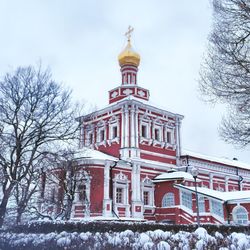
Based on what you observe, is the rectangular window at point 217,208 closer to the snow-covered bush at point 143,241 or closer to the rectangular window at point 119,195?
the rectangular window at point 119,195

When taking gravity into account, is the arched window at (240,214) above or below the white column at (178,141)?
below

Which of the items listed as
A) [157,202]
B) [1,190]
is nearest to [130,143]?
[157,202]

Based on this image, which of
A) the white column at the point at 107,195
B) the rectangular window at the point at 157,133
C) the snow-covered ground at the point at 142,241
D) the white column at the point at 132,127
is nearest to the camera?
the snow-covered ground at the point at 142,241

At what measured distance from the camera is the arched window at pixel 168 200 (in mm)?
25820

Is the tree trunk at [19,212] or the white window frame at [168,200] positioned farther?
the white window frame at [168,200]

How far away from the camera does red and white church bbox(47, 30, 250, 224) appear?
2384cm

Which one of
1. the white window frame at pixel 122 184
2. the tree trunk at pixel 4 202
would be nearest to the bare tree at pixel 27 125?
the tree trunk at pixel 4 202

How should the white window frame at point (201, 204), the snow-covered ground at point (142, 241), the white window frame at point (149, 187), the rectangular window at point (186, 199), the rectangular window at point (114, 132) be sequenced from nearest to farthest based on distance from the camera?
the snow-covered ground at point (142, 241), the white window frame at point (201, 204), the rectangular window at point (186, 199), the white window frame at point (149, 187), the rectangular window at point (114, 132)

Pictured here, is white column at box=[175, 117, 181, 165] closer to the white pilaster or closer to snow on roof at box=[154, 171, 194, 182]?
snow on roof at box=[154, 171, 194, 182]

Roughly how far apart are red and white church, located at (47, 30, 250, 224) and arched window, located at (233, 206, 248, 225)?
0.02 metres

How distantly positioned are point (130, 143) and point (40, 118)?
11.8 metres

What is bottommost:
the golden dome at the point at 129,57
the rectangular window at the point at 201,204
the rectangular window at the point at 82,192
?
the rectangular window at the point at 201,204

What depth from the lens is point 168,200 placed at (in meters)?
26.2

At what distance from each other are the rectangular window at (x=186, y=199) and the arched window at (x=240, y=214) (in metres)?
3.16
